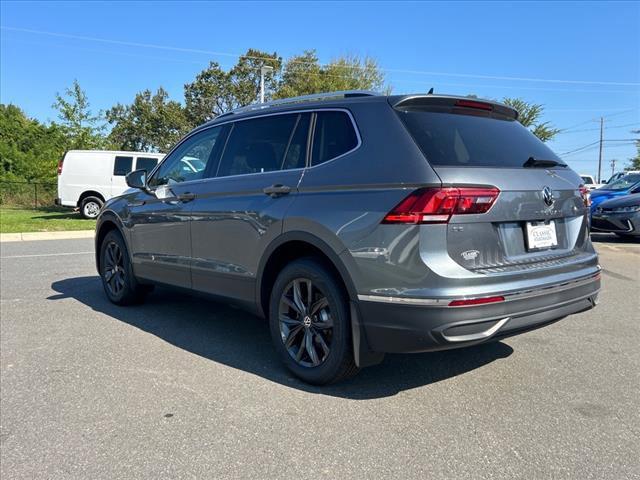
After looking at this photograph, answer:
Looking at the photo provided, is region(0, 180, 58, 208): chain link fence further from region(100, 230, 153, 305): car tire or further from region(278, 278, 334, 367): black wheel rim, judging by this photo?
region(278, 278, 334, 367): black wheel rim

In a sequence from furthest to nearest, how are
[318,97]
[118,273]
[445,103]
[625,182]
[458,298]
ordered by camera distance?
[625,182]
[118,273]
[318,97]
[445,103]
[458,298]

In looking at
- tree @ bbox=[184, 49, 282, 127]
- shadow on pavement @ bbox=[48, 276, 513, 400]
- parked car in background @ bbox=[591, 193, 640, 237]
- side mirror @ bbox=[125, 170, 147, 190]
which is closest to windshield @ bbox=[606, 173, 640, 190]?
parked car in background @ bbox=[591, 193, 640, 237]

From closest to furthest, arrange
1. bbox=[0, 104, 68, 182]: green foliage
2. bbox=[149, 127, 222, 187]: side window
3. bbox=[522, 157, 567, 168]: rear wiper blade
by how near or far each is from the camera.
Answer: bbox=[522, 157, 567, 168]: rear wiper blade → bbox=[149, 127, 222, 187]: side window → bbox=[0, 104, 68, 182]: green foliage

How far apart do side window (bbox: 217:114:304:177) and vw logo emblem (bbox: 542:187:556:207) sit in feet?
5.36

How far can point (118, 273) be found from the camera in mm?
5949

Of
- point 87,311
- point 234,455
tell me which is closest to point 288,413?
point 234,455

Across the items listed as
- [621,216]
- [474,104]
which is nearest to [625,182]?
[621,216]

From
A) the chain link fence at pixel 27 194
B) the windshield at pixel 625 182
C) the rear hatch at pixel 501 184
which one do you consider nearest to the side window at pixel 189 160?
the rear hatch at pixel 501 184

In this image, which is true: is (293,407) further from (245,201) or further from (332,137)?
(332,137)

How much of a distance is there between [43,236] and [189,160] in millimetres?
10213

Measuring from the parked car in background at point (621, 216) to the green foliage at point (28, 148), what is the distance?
22.9 m

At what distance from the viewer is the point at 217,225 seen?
4.35 meters

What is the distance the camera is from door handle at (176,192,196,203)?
184 inches

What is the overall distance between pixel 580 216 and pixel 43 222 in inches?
631
